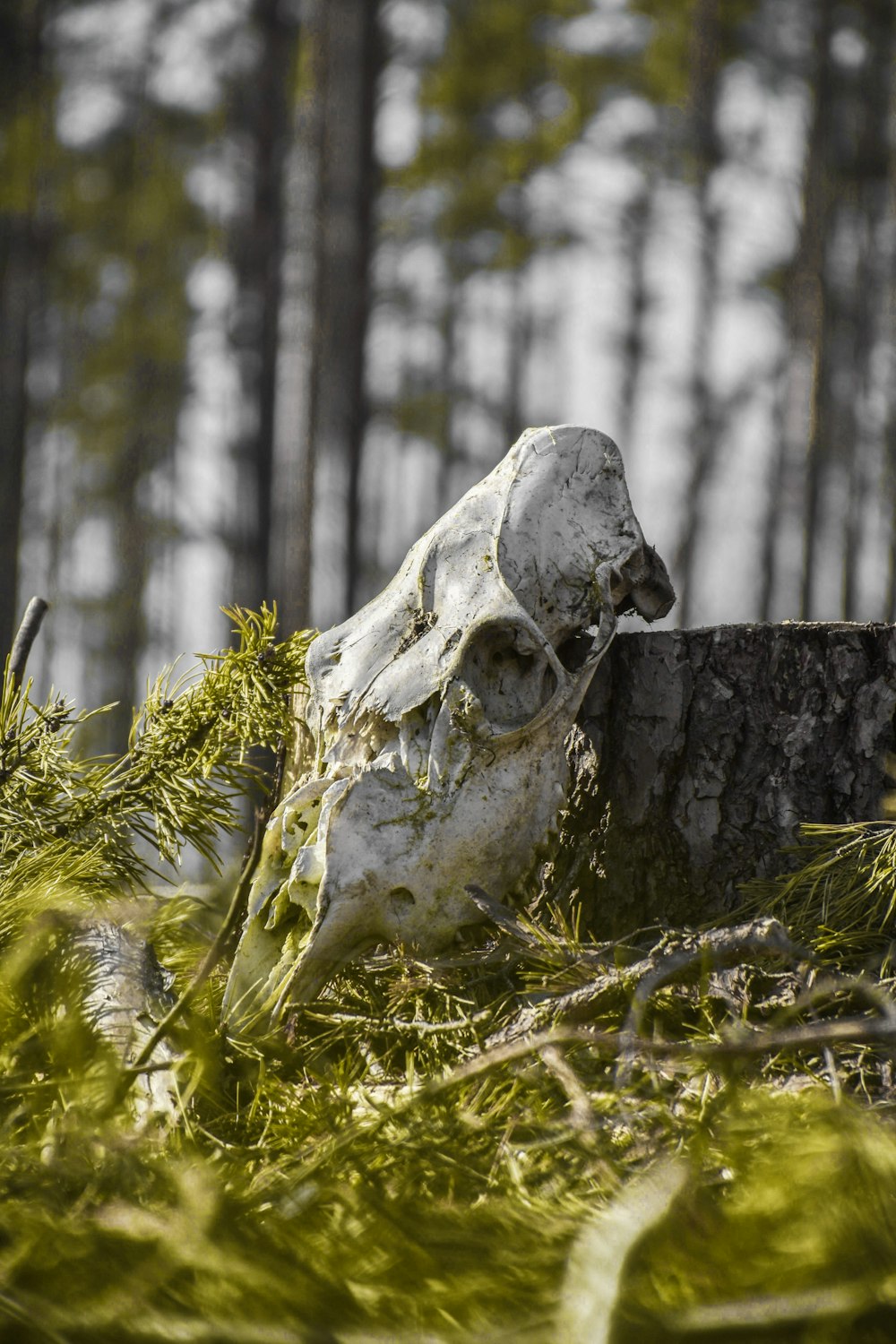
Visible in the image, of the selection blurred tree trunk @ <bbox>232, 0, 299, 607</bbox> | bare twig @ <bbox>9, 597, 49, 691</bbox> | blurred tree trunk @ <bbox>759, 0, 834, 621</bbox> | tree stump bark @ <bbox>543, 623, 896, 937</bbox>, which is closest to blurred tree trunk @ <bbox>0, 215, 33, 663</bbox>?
blurred tree trunk @ <bbox>232, 0, 299, 607</bbox>

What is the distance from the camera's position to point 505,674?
125cm

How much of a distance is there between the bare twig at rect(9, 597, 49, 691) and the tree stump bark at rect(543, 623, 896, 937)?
91 centimetres

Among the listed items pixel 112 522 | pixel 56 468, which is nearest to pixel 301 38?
pixel 112 522

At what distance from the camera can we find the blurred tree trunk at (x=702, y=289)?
8.84 m

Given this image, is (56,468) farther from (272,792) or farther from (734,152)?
(272,792)

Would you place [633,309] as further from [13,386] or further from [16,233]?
[13,386]

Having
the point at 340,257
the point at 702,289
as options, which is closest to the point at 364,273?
the point at 340,257

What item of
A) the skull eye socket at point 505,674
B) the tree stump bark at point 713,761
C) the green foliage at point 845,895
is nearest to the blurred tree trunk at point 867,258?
the tree stump bark at point 713,761

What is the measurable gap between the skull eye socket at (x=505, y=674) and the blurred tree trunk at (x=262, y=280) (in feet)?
11.8

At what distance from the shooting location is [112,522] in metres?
13.3

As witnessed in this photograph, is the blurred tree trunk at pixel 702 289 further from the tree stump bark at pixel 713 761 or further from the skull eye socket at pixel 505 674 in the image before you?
the skull eye socket at pixel 505 674

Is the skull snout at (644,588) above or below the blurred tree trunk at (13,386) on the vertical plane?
below

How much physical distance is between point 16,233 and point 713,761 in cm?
781

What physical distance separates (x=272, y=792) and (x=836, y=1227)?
1.06m
